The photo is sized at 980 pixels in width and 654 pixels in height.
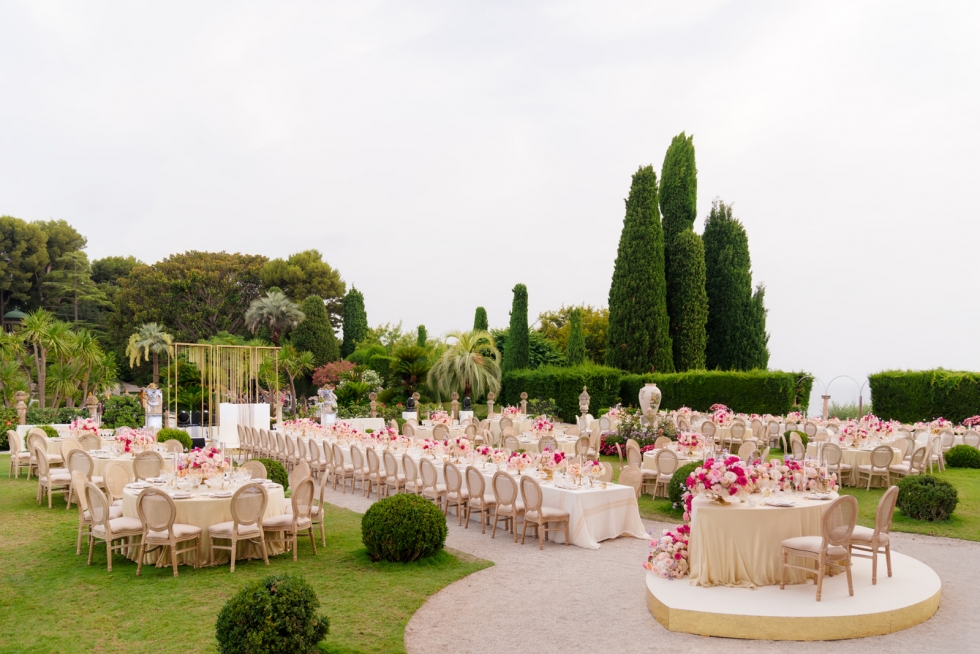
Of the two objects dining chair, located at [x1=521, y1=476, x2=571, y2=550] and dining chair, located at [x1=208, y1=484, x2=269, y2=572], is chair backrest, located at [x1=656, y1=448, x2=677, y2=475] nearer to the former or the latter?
dining chair, located at [x1=521, y1=476, x2=571, y2=550]

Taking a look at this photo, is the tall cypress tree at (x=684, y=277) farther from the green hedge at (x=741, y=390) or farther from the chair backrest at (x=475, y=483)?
the chair backrest at (x=475, y=483)

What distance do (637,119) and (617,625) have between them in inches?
709

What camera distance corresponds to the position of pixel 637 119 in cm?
2148

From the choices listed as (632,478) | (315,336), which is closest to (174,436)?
(632,478)

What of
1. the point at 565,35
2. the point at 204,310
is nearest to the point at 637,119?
the point at 565,35

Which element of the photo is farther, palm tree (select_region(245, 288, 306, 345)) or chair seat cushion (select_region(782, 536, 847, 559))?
palm tree (select_region(245, 288, 306, 345))

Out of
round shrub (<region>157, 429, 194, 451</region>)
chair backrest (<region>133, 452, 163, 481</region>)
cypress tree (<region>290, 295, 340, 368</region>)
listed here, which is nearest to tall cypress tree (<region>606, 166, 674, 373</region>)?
cypress tree (<region>290, 295, 340, 368</region>)

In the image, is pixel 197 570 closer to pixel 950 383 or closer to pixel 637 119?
pixel 637 119

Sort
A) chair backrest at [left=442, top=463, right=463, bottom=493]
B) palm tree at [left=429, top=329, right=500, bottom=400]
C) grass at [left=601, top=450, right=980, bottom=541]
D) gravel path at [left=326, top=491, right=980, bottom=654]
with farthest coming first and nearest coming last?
palm tree at [left=429, top=329, right=500, bottom=400] → chair backrest at [left=442, top=463, right=463, bottom=493] → grass at [left=601, top=450, right=980, bottom=541] → gravel path at [left=326, top=491, right=980, bottom=654]

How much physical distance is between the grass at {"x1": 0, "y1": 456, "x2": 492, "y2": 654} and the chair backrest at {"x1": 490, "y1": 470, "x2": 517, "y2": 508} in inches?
51.0

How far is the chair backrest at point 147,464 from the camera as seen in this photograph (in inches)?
436

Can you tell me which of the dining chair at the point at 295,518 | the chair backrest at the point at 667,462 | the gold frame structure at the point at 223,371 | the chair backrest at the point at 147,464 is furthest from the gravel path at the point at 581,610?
the gold frame structure at the point at 223,371

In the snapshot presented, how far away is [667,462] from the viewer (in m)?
12.9

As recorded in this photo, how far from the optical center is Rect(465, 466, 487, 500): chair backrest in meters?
10.3
